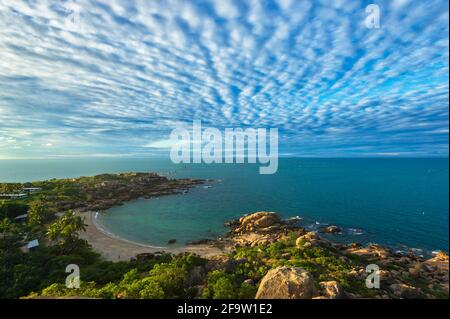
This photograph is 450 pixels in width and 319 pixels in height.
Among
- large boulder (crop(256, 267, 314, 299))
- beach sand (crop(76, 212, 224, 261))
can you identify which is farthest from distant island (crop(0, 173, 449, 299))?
beach sand (crop(76, 212, 224, 261))

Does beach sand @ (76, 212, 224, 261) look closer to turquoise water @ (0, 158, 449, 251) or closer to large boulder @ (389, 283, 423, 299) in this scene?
turquoise water @ (0, 158, 449, 251)

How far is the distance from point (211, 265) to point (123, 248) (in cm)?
2514

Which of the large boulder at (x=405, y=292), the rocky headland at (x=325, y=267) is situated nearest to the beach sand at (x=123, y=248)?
the rocky headland at (x=325, y=267)

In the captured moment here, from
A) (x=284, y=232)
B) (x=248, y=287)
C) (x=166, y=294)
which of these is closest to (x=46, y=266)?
(x=166, y=294)

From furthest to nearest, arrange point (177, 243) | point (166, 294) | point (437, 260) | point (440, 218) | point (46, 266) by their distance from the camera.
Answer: point (440, 218) < point (177, 243) < point (437, 260) < point (46, 266) < point (166, 294)

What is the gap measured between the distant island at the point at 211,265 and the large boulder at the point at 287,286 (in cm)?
5

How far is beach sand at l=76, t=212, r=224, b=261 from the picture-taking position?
37963 mm

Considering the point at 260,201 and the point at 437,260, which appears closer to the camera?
the point at 437,260

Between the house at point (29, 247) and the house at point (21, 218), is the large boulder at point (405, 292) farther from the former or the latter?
the house at point (21, 218)

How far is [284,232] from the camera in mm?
48312

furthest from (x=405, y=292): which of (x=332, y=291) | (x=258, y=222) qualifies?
(x=258, y=222)

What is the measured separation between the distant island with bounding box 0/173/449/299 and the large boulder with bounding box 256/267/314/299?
0.05 m

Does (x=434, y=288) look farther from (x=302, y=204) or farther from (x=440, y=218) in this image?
(x=302, y=204)
